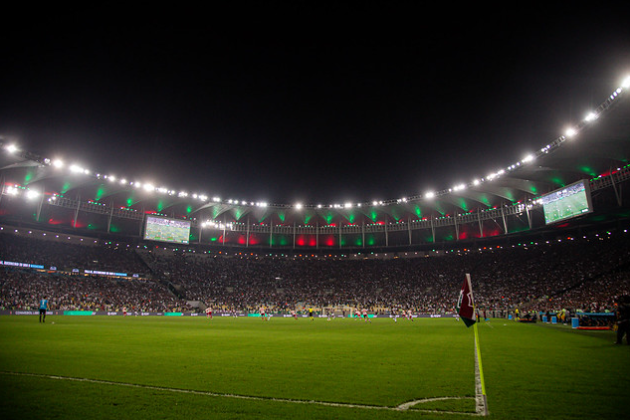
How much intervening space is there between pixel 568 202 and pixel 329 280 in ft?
117

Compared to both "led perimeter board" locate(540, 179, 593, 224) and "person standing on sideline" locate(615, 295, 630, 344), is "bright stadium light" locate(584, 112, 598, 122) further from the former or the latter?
"person standing on sideline" locate(615, 295, 630, 344)

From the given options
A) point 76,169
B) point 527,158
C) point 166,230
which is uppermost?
point 527,158

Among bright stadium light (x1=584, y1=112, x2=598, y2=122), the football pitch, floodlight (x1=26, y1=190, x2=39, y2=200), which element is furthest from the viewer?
floodlight (x1=26, y1=190, x2=39, y2=200)

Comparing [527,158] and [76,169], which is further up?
[527,158]

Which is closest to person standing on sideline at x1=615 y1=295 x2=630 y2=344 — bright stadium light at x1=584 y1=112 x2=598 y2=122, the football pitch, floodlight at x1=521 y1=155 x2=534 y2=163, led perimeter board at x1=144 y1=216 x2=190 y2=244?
the football pitch

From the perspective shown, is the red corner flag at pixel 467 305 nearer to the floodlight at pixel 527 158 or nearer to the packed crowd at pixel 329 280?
the packed crowd at pixel 329 280

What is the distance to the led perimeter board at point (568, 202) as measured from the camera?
3515 centimetres

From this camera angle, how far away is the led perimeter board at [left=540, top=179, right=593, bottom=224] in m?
35.2

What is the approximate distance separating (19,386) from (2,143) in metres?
38.9

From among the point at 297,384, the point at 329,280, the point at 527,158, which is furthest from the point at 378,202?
the point at 297,384

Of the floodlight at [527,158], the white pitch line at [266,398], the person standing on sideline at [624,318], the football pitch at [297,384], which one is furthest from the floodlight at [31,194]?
the floodlight at [527,158]

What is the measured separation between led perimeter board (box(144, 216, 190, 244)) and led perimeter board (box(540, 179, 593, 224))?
4715cm

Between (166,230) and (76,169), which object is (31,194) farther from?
(166,230)

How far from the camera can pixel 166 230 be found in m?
53.9
